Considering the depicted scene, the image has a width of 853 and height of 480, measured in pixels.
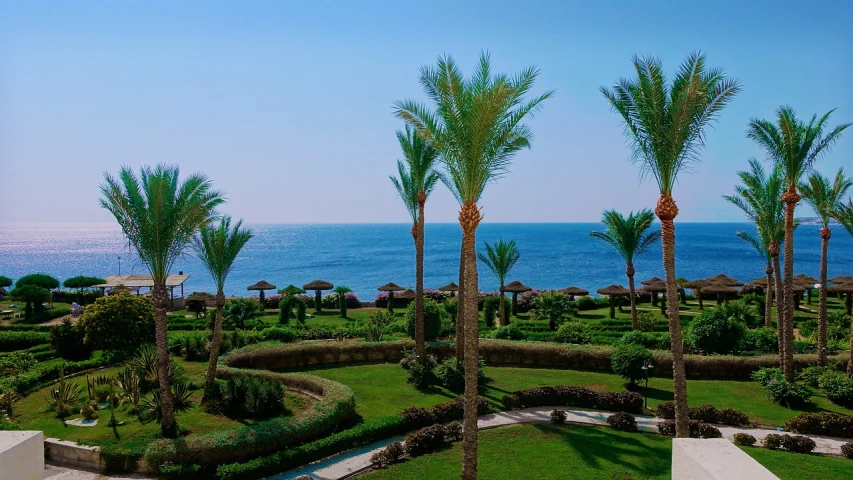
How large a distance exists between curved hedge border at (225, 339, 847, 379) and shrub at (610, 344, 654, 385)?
2034 mm

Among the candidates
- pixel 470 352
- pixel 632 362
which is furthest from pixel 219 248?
pixel 632 362

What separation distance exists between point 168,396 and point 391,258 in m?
122

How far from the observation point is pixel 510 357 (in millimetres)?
21859

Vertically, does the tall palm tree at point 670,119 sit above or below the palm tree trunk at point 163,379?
above

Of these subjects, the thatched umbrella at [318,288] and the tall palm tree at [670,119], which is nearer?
the tall palm tree at [670,119]

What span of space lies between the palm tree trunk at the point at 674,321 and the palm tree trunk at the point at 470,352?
420 cm

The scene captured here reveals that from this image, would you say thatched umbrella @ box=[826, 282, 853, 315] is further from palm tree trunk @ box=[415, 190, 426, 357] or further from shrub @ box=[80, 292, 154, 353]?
shrub @ box=[80, 292, 154, 353]

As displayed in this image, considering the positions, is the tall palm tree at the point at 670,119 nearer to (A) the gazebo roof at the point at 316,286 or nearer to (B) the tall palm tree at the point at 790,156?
(B) the tall palm tree at the point at 790,156

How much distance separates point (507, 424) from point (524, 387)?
3.88 metres

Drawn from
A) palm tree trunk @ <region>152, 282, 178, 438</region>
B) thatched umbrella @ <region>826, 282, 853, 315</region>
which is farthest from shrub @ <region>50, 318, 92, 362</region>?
thatched umbrella @ <region>826, 282, 853, 315</region>

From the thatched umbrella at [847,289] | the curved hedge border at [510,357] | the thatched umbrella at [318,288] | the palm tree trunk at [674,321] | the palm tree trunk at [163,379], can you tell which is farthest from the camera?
the thatched umbrella at [318,288]

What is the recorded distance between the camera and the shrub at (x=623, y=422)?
47.1ft

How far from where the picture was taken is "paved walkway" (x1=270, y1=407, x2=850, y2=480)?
12242 mm

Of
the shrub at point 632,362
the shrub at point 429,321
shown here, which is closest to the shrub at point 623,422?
the shrub at point 632,362
